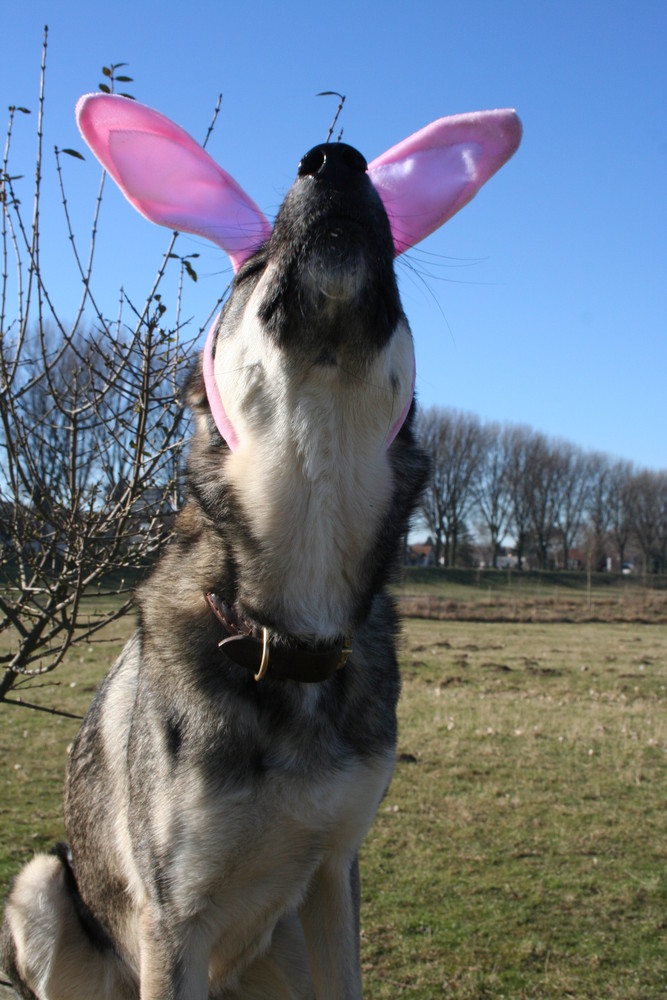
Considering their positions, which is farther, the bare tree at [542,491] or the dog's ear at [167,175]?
the bare tree at [542,491]

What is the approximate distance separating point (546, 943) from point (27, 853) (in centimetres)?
354

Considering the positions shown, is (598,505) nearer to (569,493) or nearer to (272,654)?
(569,493)

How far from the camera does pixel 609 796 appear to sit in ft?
25.3

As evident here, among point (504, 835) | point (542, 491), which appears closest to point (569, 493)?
point (542, 491)

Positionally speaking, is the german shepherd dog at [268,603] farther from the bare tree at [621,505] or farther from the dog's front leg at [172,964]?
the bare tree at [621,505]

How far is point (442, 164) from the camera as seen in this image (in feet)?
8.69

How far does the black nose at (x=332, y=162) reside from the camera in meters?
2.20

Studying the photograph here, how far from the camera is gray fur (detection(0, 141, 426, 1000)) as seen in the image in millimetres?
2232

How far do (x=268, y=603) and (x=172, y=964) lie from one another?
985 mm

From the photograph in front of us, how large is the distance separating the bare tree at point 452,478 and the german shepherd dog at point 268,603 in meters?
60.1

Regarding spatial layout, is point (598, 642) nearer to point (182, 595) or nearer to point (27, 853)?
point (27, 853)

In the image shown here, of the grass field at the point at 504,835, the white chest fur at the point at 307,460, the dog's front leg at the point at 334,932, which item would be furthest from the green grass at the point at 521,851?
the white chest fur at the point at 307,460

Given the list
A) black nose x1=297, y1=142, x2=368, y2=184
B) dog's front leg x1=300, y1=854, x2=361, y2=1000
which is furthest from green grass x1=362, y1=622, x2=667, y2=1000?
black nose x1=297, y1=142, x2=368, y2=184

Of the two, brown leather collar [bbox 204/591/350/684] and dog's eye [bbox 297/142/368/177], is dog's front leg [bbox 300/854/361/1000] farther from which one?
dog's eye [bbox 297/142/368/177]
